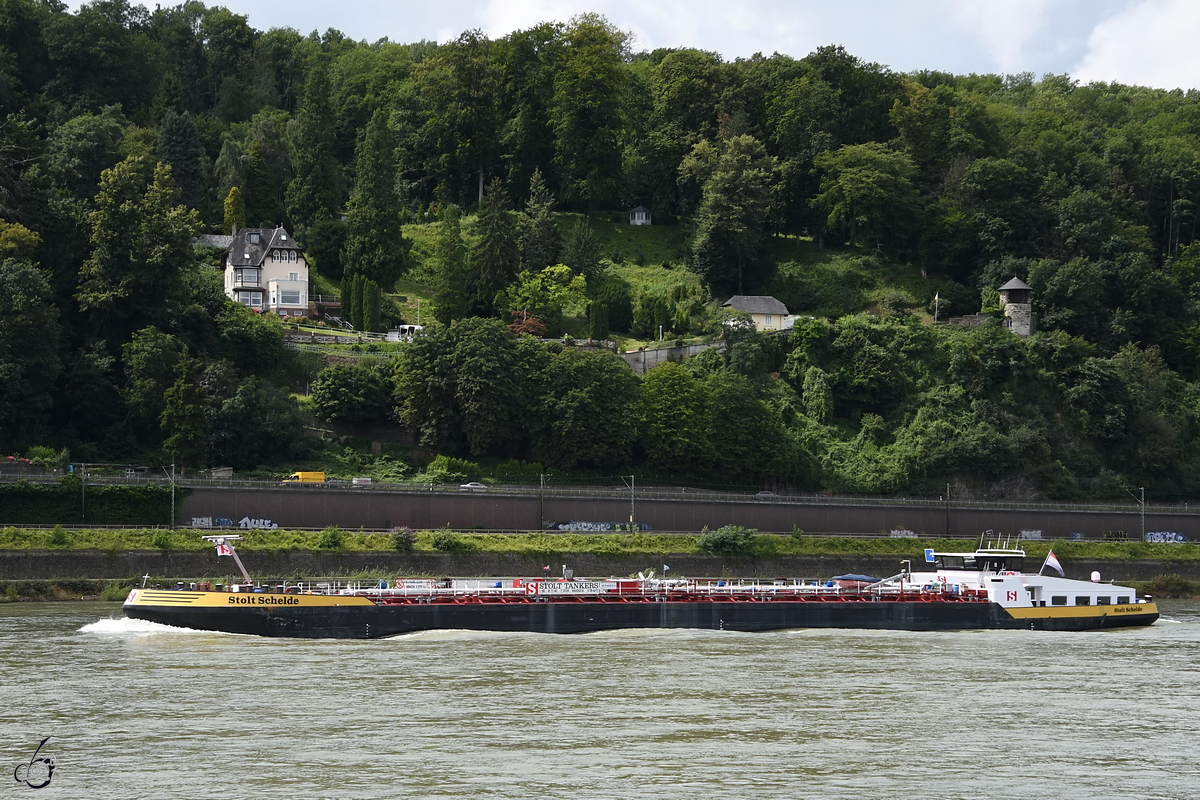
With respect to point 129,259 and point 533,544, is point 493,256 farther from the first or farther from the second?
point 533,544

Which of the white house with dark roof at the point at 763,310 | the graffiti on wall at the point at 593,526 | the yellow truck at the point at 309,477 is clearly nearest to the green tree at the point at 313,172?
the white house with dark roof at the point at 763,310

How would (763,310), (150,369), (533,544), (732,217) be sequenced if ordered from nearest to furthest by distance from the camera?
(533,544), (150,369), (763,310), (732,217)

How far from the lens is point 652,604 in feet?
204

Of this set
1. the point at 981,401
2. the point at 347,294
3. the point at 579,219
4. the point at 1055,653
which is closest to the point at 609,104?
the point at 579,219

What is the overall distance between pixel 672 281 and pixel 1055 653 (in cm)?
7375

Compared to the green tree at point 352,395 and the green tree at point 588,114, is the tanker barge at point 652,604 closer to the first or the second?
the green tree at point 352,395

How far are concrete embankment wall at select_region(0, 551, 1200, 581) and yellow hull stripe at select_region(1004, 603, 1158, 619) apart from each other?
722 inches

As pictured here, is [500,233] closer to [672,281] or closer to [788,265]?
[672,281]

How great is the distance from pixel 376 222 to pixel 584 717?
81.4m

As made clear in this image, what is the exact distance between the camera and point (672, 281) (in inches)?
4941

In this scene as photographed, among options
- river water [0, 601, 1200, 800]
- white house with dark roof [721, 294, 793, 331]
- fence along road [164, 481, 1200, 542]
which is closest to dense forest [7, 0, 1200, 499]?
white house with dark roof [721, 294, 793, 331]

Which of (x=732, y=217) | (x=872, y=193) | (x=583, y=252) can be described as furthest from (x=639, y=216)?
(x=872, y=193)

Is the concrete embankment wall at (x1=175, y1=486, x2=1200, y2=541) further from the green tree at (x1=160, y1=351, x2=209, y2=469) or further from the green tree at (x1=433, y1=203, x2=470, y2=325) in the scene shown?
the green tree at (x1=433, y1=203, x2=470, y2=325)

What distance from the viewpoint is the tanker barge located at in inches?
2228
